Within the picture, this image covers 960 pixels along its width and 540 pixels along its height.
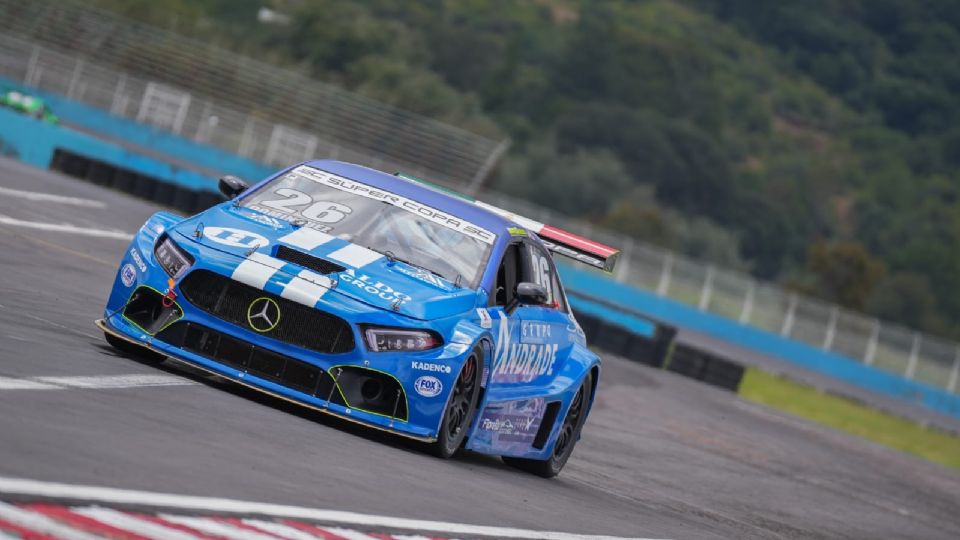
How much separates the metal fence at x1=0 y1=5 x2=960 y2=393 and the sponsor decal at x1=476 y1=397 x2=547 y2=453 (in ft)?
119

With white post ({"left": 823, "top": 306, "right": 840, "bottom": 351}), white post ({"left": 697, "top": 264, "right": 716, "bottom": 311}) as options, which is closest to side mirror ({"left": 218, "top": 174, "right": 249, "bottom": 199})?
white post ({"left": 823, "top": 306, "right": 840, "bottom": 351})

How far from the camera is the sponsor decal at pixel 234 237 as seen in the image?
9680mm

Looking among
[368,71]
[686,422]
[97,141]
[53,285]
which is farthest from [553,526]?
[368,71]

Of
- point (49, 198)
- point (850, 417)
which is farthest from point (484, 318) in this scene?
point (850, 417)

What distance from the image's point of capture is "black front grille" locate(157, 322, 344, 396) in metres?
9.37

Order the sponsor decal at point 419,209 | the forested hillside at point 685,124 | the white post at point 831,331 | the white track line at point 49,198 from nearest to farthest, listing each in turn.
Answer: the sponsor decal at point 419,209, the white track line at point 49,198, the white post at point 831,331, the forested hillside at point 685,124

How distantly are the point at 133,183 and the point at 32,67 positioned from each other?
2118 centimetres

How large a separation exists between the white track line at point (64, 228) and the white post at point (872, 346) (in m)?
28.5

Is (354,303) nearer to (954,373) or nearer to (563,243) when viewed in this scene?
(563,243)

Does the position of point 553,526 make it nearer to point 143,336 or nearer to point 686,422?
point 143,336

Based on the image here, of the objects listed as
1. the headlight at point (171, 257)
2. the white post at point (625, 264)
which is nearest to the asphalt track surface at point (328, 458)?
the headlight at point (171, 257)

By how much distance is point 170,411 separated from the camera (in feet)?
27.5

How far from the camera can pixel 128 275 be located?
9719 millimetres

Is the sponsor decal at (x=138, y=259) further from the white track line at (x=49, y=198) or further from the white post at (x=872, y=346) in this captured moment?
the white post at (x=872, y=346)
